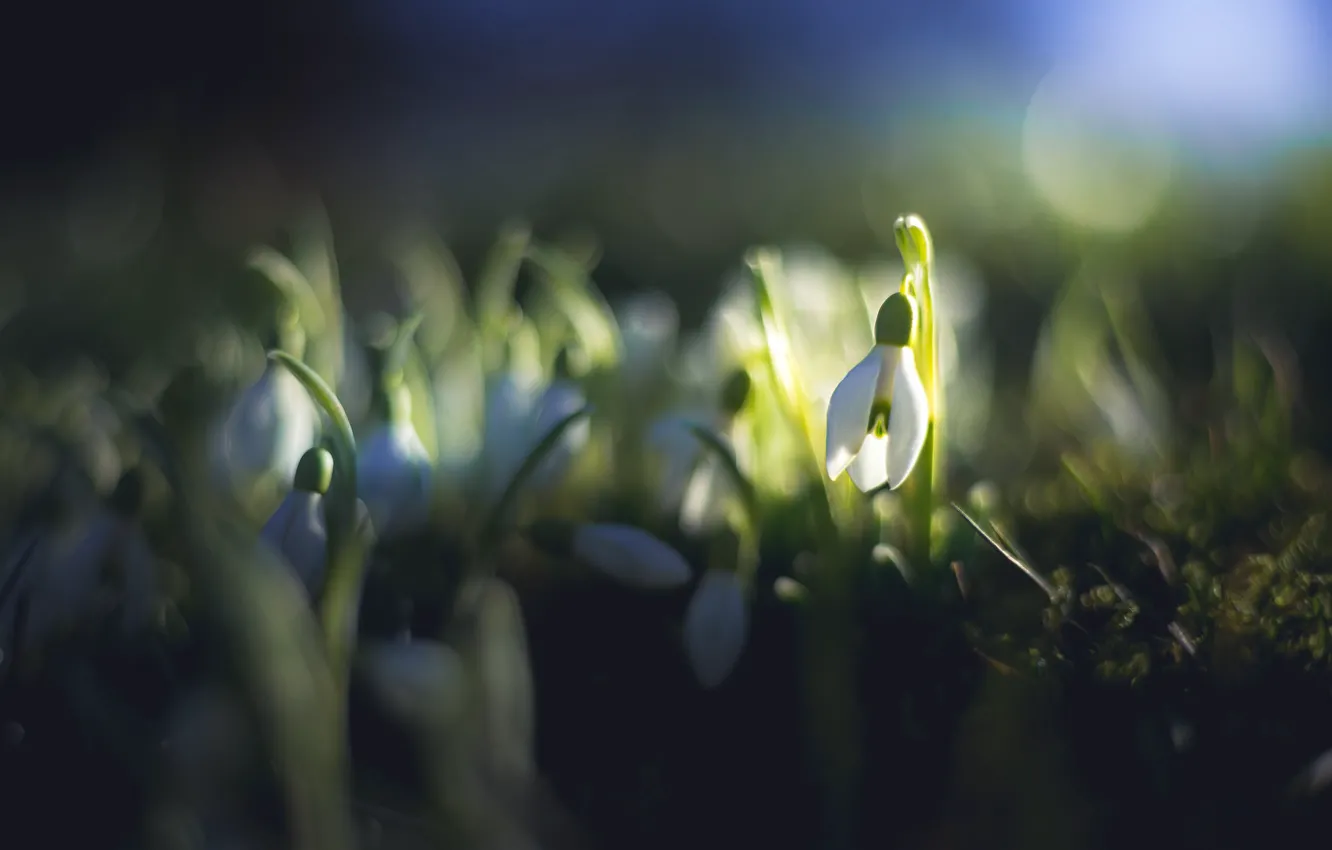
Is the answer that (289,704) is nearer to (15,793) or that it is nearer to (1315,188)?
(15,793)

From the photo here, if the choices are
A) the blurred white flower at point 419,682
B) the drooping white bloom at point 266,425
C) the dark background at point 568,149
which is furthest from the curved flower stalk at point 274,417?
the dark background at point 568,149

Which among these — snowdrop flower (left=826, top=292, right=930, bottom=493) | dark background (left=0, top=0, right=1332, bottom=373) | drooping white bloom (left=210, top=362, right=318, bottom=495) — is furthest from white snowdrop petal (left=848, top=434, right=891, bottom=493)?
dark background (left=0, top=0, right=1332, bottom=373)

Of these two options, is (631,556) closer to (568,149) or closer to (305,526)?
(305,526)

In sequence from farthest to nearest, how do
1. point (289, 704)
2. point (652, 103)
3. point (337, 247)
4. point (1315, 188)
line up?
1. point (652, 103)
2. point (337, 247)
3. point (1315, 188)
4. point (289, 704)

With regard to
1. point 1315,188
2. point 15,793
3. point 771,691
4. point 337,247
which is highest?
point 1315,188

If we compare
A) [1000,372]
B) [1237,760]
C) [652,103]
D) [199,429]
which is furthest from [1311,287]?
[652,103]

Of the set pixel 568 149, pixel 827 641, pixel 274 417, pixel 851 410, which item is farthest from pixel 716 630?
pixel 568 149

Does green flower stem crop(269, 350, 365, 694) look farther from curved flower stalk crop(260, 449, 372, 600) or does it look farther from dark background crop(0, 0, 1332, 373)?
dark background crop(0, 0, 1332, 373)
